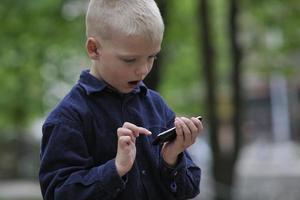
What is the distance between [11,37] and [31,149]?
1417 centimetres

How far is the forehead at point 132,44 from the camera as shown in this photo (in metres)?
2.16

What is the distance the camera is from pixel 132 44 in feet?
7.13

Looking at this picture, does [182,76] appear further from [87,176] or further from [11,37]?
[87,176]

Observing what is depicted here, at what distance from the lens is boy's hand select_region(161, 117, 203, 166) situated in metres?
2.19

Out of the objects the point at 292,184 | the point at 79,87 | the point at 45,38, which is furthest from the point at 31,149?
the point at 79,87

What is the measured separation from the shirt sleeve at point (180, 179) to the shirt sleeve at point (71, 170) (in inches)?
7.4

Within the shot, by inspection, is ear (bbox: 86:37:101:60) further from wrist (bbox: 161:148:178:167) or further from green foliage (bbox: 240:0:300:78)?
green foliage (bbox: 240:0:300:78)

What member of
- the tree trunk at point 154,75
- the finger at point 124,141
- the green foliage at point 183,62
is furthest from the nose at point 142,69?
the green foliage at point 183,62

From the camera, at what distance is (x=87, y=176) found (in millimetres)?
2170

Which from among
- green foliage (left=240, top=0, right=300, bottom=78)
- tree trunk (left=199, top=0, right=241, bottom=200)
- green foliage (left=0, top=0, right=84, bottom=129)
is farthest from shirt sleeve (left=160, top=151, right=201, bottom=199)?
green foliage (left=240, top=0, right=300, bottom=78)

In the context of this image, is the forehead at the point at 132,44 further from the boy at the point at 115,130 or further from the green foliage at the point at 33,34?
the green foliage at the point at 33,34

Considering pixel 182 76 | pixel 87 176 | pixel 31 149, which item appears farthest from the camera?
pixel 31 149

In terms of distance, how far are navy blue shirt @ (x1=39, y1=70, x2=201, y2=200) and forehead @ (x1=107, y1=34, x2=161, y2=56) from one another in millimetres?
162

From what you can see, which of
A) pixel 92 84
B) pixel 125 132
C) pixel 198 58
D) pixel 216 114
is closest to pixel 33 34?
pixel 216 114
